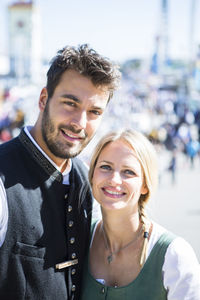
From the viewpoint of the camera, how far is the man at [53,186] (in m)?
1.35

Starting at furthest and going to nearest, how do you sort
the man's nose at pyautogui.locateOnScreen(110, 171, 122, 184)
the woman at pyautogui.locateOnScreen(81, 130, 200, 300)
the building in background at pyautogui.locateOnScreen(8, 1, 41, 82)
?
the building in background at pyautogui.locateOnScreen(8, 1, 41, 82) → the man's nose at pyautogui.locateOnScreen(110, 171, 122, 184) → the woman at pyautogui.locateOnScreen(81, 130, 200, 300)

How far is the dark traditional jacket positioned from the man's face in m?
0.09

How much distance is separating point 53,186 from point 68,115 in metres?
0.33

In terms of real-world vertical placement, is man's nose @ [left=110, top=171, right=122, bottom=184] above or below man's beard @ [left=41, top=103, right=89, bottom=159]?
below

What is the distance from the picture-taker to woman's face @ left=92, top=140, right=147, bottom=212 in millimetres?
1543

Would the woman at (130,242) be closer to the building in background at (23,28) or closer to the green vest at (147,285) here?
the green vest at (147,285)

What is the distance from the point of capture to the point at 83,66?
5.12 ft

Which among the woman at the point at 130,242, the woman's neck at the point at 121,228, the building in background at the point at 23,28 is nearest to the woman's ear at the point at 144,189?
the woman at the point at 130,242

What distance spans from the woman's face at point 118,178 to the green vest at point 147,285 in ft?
0.77

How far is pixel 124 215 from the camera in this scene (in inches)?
63.9

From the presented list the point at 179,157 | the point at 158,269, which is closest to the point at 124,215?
the point at 158,269

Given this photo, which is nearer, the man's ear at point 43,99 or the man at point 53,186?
the man at point 53,186

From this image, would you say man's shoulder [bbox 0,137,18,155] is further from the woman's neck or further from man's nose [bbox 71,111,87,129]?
the woman's neck

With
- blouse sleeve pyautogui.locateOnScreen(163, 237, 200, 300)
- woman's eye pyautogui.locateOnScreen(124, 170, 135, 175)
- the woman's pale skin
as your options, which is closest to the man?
the woman's pale skin
